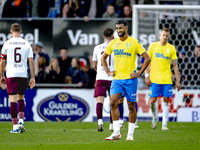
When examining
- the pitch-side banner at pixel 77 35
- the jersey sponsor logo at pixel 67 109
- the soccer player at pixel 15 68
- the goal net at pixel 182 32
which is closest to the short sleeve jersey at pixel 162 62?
the soccer player at pixel 15 68

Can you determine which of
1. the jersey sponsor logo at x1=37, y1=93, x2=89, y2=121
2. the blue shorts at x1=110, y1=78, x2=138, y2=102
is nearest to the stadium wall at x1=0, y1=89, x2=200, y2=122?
the jersey sponsor logo at x1=37, y1=93, x2=89, y2=121

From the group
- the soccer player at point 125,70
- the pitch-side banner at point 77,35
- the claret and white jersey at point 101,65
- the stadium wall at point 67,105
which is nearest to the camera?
the soccer player at point 125,70

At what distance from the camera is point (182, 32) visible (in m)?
13.2

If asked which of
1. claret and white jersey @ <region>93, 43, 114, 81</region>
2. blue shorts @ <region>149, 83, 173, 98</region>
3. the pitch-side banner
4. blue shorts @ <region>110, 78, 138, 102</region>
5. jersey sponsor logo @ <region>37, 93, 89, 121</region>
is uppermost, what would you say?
the pitch-side banner

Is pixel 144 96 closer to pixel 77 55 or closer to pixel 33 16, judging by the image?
pixel 77 55

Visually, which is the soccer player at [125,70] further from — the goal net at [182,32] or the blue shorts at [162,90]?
the goal net at [182,32]

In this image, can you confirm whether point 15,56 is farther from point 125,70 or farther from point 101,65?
point 125,70

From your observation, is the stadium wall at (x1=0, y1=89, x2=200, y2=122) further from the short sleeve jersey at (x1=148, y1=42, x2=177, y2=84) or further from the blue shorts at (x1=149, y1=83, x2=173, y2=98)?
the short sleeve jersey at (x1=148, y1=42, x2=177, y2=84)

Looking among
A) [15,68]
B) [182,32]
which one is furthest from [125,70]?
[182,32]

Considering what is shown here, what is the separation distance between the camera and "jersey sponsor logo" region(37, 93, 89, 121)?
12.6 meters

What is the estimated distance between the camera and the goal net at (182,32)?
12.7 metres

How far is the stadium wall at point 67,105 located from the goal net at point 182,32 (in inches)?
28.5

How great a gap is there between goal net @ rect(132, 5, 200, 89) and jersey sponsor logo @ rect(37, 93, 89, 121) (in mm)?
2677

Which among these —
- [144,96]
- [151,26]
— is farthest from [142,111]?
[151,26]
